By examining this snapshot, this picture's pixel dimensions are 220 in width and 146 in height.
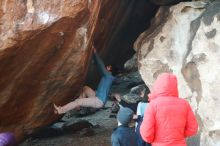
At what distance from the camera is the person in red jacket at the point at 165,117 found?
5.22 metres

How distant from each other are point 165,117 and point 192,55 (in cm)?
297

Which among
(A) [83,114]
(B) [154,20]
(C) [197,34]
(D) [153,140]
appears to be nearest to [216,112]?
(C) [197,34]

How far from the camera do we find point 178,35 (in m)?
8.60

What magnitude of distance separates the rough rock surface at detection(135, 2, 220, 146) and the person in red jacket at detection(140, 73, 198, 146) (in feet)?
6.53

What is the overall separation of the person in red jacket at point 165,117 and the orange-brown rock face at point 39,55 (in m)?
2.37

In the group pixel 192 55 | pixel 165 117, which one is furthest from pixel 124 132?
pixel 192 55

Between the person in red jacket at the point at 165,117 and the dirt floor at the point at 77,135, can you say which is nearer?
the person in red jacket at the point at 165,117

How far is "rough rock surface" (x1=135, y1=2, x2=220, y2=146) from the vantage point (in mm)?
7375

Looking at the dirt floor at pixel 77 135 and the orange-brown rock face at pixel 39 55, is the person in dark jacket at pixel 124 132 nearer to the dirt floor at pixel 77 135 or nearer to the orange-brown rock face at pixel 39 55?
the orange-brown rock face at pixel 39 55

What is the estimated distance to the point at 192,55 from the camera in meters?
7.98

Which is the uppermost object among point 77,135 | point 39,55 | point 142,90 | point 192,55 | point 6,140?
point 39,55

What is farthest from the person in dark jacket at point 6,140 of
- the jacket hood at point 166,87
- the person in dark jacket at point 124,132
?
Answer: the jacket hood at point 166,87

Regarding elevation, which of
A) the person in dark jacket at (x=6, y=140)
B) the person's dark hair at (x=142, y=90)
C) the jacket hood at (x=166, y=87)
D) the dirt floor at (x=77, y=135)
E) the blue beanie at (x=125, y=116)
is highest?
the jacket hood at (x=166, y=87)

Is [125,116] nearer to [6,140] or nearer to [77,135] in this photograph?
[6,140]
